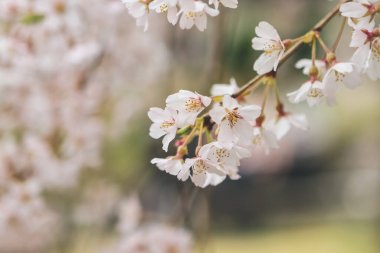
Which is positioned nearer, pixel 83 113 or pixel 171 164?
pixel 171 164

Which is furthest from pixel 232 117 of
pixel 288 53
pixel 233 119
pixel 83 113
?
pixel 83 113

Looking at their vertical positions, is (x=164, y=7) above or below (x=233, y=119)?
above

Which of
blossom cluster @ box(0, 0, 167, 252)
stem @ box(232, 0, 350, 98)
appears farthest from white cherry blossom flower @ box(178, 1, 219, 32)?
blossom cluster @ box(0, 0, 167, 252)

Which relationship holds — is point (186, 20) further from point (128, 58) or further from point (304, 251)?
point (304, 251)

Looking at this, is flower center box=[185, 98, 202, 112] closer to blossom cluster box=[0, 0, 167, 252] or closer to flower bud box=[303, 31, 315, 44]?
flower bud box=[303, 31, 315, 44]

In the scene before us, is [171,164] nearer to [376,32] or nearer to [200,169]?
[200,169]

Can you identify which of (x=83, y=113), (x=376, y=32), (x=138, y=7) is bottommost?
(x=376, y=32)
